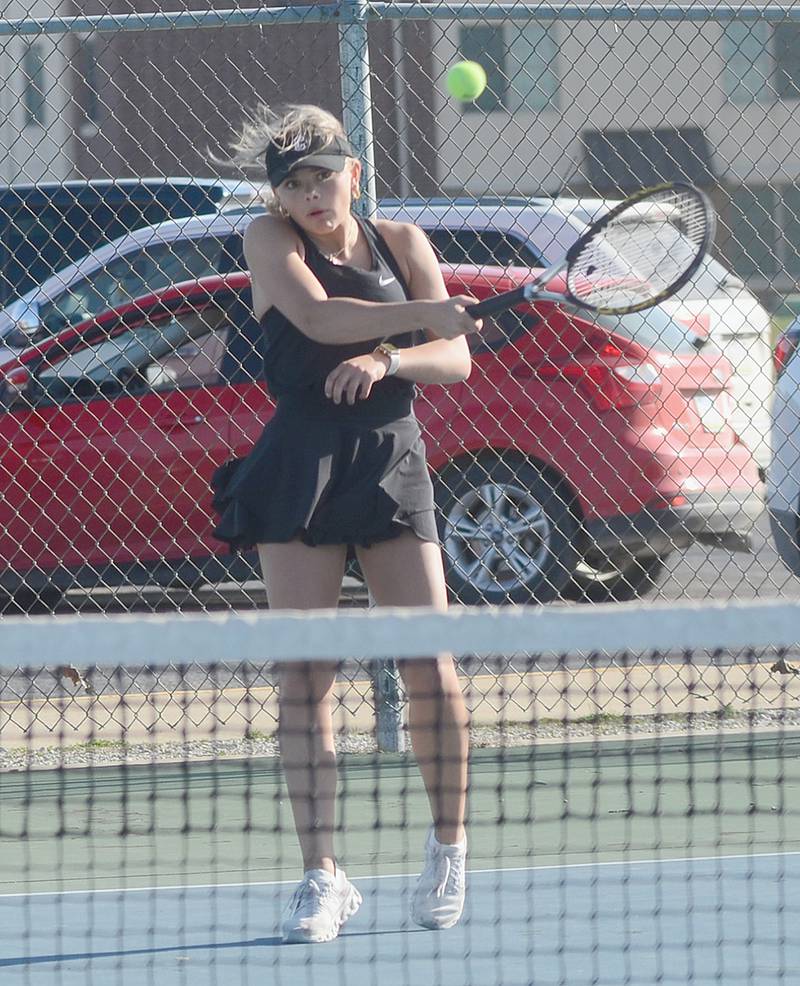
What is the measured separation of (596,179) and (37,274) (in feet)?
60.8

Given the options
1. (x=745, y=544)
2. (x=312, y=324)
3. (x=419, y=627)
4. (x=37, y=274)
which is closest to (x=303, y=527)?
(x=312, y=324)

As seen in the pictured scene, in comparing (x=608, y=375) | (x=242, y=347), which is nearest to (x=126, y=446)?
(x=242, y=347)

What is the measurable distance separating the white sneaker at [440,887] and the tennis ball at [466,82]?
334cm

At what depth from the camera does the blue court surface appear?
3.37 meters

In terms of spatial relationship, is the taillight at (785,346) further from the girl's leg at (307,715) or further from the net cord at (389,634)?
the net cord at (389,634)

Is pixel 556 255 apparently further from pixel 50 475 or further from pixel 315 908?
pixel 315 908

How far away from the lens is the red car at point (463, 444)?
22.1 feet

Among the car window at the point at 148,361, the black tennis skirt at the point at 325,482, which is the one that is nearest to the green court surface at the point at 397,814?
the black tennis skirt at the point at 325,482

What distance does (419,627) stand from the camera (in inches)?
101

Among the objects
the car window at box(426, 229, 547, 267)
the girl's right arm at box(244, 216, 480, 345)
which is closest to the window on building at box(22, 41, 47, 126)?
the car window at box(426, 229, 547, 267)

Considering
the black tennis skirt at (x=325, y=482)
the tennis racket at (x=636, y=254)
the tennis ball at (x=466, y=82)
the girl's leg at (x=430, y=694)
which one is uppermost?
the tennis ball at (x=466, y=82)

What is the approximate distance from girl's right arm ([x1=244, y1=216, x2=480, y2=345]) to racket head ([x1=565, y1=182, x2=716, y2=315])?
1.31ft

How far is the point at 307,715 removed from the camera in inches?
136

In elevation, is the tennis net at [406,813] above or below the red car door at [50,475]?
below
